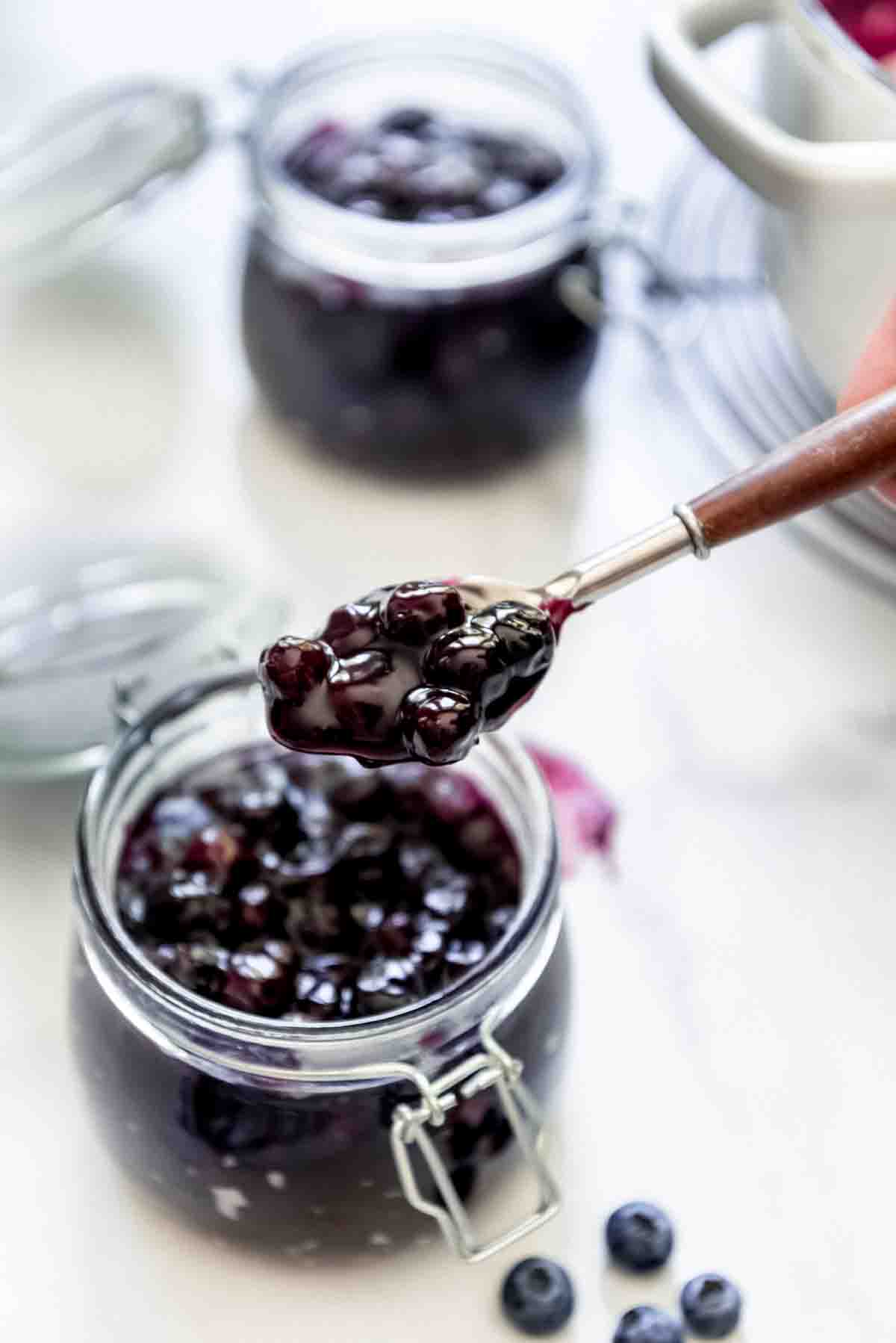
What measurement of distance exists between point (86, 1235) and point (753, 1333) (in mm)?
276

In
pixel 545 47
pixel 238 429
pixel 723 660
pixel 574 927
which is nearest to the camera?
pixel 574 927

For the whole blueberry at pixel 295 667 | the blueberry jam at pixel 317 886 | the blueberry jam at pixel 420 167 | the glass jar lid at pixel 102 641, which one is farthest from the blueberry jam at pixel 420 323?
the whole blueberry at pixel 295 667

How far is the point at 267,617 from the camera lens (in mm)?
872

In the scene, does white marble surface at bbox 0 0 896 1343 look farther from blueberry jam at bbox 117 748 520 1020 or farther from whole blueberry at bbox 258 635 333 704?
whole blueberry at bbox 258 635 333 704

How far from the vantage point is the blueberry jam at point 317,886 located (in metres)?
0.70

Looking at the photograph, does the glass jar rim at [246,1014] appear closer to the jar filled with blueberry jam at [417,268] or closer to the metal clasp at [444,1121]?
the metal clasp at [444,1121]

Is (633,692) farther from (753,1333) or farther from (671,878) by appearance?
(753,1333)

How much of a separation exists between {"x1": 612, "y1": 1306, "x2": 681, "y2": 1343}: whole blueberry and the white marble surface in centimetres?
2

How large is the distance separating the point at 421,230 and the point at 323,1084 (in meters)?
0.48

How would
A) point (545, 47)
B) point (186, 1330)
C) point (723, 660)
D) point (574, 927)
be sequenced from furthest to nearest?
point (545, 47) → point (723, 660) → point (574, 927) → point (186, 1330)

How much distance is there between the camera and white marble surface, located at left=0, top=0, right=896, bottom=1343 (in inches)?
29.2

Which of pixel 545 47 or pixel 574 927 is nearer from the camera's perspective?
pixel 574 927

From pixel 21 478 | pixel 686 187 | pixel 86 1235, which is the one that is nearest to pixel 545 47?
pixel 686 187

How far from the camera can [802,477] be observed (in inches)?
26.5
